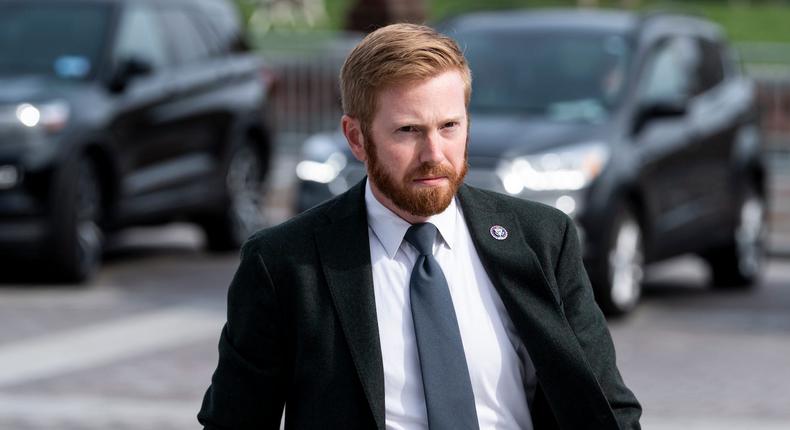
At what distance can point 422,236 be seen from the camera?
315 cm

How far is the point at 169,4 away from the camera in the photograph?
45.6 feet

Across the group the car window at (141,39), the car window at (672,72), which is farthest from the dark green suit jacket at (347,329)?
the car window at (141,39)

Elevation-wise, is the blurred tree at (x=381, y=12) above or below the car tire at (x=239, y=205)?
above

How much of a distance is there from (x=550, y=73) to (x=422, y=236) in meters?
8.72

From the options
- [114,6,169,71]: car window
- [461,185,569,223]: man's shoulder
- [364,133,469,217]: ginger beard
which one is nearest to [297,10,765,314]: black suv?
[114,6,169,71]: car window

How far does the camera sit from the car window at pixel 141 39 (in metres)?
12.8

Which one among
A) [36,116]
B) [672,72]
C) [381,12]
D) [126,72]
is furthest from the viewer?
[381,12]

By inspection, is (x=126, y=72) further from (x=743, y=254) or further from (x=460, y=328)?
(x=460, y=328)

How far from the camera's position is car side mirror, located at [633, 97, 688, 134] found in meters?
11.4

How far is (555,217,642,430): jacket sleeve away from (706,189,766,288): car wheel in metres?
9.78

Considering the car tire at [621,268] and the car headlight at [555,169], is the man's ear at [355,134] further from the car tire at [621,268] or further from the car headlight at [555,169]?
the car tire at [621,268]

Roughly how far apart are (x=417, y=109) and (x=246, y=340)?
463 mm

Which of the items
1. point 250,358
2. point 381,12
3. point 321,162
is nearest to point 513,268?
point 250,358


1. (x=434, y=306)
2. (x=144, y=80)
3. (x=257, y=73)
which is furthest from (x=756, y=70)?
(x=434, y=306)
